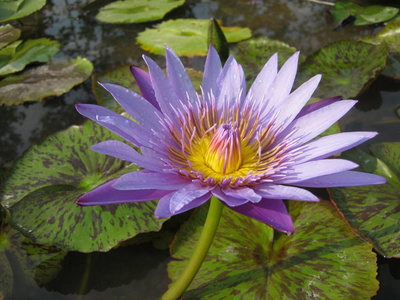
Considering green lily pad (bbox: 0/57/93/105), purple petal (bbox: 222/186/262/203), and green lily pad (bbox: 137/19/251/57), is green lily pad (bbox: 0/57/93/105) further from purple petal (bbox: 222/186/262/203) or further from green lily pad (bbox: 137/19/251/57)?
purple petal (bbox: 222/186/262/203)

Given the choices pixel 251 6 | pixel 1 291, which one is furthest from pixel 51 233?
pixel 251 6

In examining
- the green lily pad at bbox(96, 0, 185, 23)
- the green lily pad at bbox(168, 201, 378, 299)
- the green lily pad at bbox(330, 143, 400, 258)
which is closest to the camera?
the green lily pad at bbox(168, 201, 378, 299)

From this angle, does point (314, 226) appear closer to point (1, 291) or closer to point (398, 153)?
point (398, 153)

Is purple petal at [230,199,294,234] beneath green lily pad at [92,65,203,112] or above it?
above

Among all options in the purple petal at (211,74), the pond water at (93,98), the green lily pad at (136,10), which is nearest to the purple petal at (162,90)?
the purple petal at (211,74)

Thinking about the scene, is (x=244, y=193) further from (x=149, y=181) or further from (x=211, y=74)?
(x=211, y=74)

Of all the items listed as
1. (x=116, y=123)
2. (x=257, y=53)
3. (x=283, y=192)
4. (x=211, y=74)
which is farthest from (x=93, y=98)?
(x=283, y=192)

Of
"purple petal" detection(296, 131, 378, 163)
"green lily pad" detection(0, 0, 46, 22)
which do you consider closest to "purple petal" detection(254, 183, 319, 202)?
"purple petal" detection(296, 131, 378, 163)
